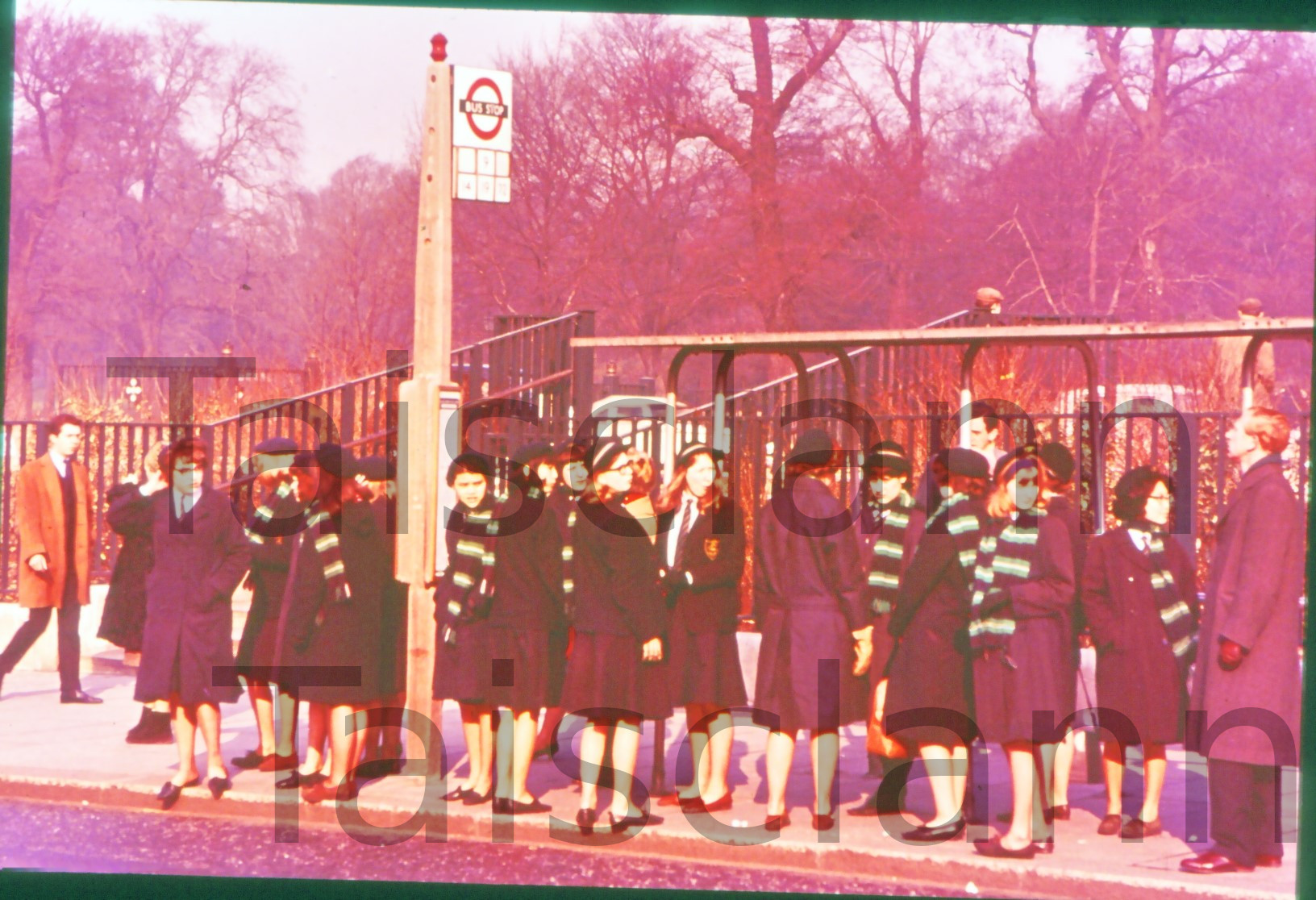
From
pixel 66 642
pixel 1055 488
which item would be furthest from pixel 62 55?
pixel 1055 488

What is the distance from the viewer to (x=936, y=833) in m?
6.39

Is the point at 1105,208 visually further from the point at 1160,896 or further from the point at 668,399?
the point at 1160,896

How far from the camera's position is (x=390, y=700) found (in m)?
7.62

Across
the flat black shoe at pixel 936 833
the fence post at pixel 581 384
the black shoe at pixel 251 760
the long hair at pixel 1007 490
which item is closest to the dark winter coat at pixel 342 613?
the black shoe at pixel 251 760

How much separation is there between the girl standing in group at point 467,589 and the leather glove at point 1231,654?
116 inches

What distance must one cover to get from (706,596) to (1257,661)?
87.1 inches

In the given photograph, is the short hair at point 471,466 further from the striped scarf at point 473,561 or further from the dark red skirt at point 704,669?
the dark red skirt at point 704,669

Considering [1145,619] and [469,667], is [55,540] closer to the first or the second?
[469,667]

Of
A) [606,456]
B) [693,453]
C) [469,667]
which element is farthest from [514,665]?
[693,453]

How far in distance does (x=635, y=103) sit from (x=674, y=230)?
2122 millimetres

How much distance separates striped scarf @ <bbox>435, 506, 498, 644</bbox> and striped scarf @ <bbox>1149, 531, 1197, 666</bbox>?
2.70 meters

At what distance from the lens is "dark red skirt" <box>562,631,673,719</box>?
6.72 m

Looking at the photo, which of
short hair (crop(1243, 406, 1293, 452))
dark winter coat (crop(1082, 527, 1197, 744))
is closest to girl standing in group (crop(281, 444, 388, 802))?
dark winter coat (crop(1082, 527, 1197, 744))

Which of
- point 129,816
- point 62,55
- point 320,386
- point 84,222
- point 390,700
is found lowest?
point 129,816
